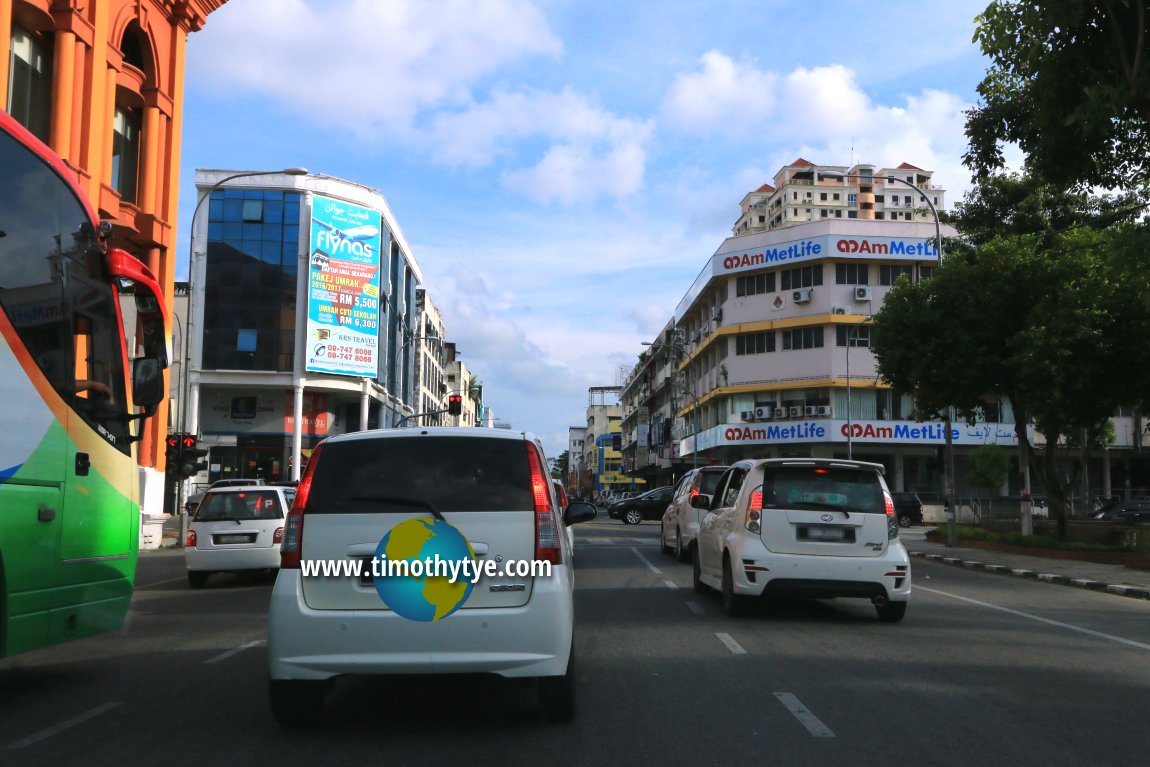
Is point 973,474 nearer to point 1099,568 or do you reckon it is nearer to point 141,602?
point 1099,568

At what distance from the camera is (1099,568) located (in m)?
20.1

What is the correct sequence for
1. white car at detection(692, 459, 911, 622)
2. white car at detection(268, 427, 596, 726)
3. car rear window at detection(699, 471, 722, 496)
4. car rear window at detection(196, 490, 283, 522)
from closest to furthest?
1. white car at detection(268, 427, 596, 726)
2. white car at detection(692, 459, 911, 622)
3. car rear window at detection(196, 490, 283, 522)
4. car rear window at detection(699, 471, 722, 496)

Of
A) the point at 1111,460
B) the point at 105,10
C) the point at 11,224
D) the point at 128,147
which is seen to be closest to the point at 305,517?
the point at 11,224

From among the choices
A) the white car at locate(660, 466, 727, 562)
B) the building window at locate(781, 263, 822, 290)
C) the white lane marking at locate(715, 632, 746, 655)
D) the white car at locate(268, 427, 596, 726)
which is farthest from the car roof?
the building window at locate(781, 263, 822, 290)

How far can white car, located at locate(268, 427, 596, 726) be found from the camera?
19.2 ft

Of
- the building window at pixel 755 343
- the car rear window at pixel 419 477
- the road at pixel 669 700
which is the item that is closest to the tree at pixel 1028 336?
the road at pixel 669 700

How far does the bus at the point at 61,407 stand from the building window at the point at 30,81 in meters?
14.2

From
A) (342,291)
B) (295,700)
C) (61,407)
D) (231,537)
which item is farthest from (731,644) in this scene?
(342,291)

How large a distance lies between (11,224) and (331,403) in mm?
56696

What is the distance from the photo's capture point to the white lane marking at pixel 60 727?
5.91 m

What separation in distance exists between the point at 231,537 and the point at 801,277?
1690 inches

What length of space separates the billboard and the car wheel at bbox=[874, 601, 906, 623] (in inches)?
1955

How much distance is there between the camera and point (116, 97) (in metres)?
24.9

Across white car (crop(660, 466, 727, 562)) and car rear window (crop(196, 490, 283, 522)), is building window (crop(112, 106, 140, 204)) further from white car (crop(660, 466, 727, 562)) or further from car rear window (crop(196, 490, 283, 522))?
white car (crop(660, 466, 727, 562))
